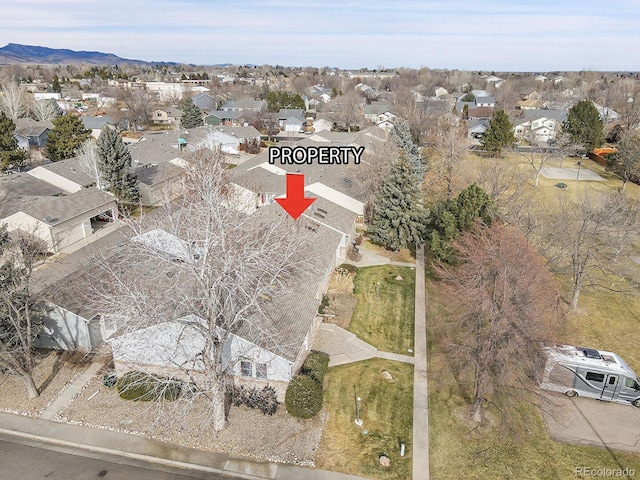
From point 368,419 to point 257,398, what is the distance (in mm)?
4909

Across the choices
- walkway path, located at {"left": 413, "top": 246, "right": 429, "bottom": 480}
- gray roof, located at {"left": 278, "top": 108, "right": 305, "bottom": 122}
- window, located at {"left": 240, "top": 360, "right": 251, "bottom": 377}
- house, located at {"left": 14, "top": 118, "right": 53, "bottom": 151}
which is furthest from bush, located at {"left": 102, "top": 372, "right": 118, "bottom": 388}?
gray roof, located at {"left": 278, "top": 108, "right": 305, "bottom": 122}

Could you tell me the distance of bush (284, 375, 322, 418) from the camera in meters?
18.0

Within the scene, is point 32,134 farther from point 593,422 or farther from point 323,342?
point 593,422

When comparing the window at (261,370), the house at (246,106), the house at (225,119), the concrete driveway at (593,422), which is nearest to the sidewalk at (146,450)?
the window at (261,370)

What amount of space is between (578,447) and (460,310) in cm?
695

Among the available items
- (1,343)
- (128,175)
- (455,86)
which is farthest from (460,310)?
(455,86)

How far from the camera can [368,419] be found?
60.6 feet

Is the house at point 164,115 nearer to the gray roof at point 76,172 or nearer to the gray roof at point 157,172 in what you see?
the gray roof at point 157,172

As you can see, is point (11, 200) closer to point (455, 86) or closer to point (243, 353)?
point (243, 353)

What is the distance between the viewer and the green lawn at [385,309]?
2439 centimetres

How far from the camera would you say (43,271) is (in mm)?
30000

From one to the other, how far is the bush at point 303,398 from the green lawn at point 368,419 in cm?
95

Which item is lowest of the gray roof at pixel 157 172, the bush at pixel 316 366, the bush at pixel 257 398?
the bush at pixel 257 398

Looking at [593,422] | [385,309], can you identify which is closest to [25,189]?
[385,309]
